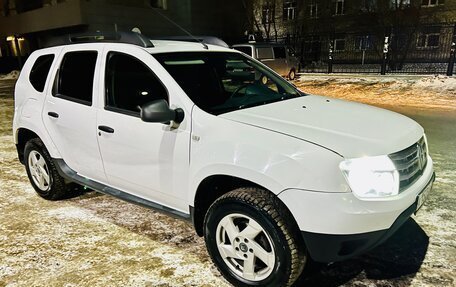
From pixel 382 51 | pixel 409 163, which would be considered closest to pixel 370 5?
pixel 382 51

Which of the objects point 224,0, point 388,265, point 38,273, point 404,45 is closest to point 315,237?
point 388,265

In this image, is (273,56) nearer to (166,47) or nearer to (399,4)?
(166,47)

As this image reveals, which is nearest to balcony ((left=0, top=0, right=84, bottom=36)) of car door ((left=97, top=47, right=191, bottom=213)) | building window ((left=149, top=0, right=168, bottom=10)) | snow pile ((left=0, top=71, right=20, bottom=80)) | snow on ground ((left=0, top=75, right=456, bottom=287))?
snow pile ((left=0, top=71, right=20, bottom=80))

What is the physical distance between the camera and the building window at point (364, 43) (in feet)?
86.3

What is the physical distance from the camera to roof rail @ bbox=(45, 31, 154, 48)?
324 cm

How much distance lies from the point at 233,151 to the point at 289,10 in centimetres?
3438

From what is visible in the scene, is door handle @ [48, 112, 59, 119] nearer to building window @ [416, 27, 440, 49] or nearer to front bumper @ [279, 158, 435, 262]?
front bumper @ [279, 158, 435, 262]

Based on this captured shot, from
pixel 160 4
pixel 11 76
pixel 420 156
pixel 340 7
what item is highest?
pixel 160 4

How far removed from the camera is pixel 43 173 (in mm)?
4227

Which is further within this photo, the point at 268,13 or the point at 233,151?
the point at 268,13

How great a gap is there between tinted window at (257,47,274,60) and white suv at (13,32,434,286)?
459 inches

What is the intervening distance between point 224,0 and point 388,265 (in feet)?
113

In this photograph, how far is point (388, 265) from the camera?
2869 mm

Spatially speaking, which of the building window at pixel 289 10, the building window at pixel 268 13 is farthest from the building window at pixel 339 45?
the building window at pixel 268 13
